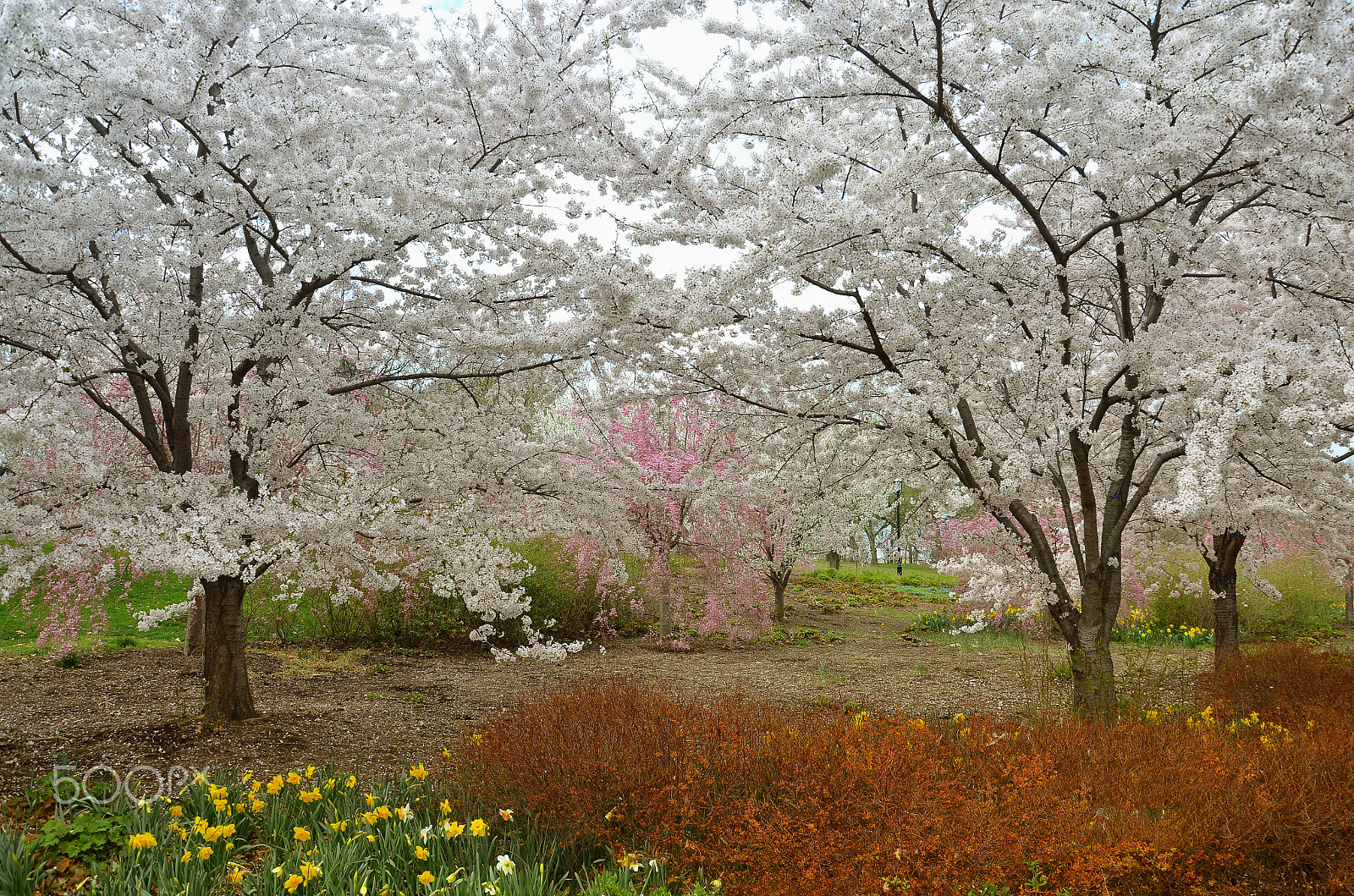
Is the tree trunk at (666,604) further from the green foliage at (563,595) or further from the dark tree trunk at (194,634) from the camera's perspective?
the dark tree trunk at (194,634)

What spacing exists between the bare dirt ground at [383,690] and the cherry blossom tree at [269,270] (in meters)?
0.67

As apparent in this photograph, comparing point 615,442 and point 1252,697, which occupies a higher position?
point 615,442

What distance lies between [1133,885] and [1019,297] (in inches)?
143

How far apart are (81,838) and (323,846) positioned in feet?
3.77

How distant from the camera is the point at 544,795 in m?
3.46

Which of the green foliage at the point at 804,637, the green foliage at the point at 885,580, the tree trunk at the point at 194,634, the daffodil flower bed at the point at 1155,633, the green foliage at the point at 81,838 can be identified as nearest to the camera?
the green foliage at the point at 81,838

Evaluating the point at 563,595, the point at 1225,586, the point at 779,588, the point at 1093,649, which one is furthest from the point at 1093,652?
the point at 779,588

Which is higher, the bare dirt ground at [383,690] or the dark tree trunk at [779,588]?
the dark tree trunk at [779,588]

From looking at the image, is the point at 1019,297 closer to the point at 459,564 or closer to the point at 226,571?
the point at 459,564

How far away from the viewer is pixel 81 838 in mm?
3275

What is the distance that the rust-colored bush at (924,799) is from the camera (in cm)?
287

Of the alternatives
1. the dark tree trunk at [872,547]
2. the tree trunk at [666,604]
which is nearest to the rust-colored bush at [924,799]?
the tree trunk at [666,604]

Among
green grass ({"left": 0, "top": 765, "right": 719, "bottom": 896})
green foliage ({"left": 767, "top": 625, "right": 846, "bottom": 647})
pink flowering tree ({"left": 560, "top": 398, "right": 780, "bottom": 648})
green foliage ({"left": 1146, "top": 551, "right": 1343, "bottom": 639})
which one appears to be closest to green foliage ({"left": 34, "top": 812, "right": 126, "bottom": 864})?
green grass ({"left": 0, "top": 765, "right": 719, "bottom": 896})

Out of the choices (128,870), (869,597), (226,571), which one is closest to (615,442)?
(226,571)
